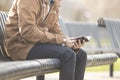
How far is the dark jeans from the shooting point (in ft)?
16.0

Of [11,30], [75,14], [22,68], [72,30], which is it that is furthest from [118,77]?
[75,14]

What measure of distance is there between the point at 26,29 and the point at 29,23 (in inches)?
2.6

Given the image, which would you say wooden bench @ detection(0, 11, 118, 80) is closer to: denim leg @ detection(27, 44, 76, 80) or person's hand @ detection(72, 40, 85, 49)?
denim leg @ detection(27, 44, 76, 80)

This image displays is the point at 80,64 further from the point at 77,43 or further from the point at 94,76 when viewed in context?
the point at 94,76

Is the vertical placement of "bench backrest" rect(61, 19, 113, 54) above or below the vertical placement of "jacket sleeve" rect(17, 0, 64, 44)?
below

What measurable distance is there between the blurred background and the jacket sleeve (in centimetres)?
2576

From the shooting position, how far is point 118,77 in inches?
330

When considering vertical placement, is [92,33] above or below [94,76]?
above

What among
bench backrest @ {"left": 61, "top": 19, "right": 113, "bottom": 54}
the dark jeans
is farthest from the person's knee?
bench backrest @ {"left": 61, "top": 19, "right": 113, "bottom": 54}

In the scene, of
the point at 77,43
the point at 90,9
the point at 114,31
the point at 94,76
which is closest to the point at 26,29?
the point at 77,43

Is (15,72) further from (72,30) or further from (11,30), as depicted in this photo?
(72,30)

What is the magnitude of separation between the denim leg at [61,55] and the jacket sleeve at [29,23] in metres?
0.08

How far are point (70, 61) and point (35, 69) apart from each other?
0.38 meters

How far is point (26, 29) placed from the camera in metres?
4.97
